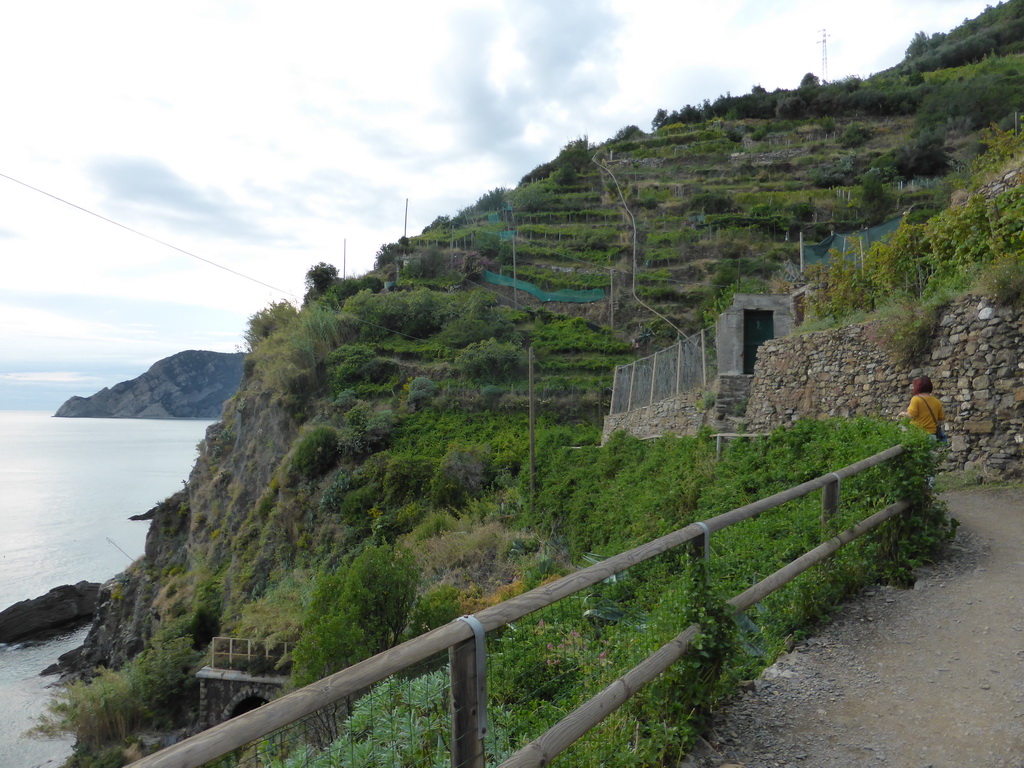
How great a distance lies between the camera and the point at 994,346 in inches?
332

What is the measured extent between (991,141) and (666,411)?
355 inches

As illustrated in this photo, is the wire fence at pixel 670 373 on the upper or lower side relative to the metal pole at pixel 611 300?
lower

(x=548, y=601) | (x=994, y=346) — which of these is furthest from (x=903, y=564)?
(x=994, y=346)

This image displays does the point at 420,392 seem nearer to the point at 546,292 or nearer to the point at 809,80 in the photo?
the point at 546,292

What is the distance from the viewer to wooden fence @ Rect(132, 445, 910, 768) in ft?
4.88

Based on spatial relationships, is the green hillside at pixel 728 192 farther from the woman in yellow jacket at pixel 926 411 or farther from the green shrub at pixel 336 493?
the woman in yellow jacket at pixel 926 411

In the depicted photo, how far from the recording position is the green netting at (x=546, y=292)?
3731 centimetres

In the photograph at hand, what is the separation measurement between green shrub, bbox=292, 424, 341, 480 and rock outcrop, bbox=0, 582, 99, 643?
84.8ft

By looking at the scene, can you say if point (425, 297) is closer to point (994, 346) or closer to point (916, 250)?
point (916, 250)

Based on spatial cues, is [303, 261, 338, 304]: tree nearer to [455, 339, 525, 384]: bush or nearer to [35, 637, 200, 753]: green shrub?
[455, 339, 525, 384]: bush

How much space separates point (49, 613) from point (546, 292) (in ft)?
127

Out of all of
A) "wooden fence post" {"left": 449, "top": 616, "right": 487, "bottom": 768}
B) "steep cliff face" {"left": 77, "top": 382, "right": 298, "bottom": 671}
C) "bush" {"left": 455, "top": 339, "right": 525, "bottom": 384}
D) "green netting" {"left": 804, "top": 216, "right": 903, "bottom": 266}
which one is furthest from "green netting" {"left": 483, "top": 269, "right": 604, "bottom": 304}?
"wooden fence post" {"left": 449, "top": 616, "right": 487, "bottom": 768}

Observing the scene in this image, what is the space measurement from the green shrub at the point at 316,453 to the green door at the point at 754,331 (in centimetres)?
1764

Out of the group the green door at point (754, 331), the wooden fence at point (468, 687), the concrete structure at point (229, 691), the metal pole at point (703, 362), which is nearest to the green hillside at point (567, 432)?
A: the wooden fence at point (468, 687)
